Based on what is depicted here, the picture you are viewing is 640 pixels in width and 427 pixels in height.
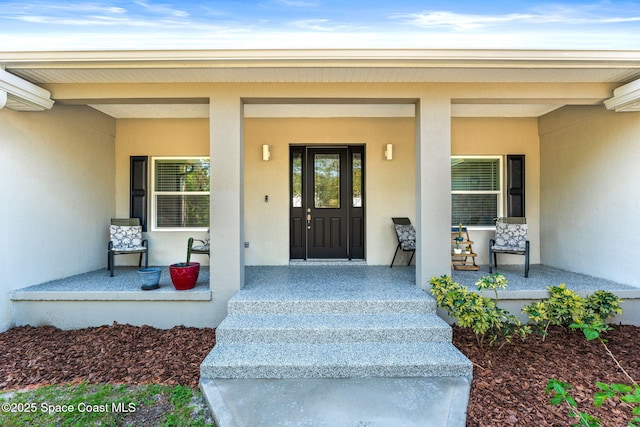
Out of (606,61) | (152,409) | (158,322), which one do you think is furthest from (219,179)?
(606,61)

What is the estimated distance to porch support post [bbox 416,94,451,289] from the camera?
3.77 meters

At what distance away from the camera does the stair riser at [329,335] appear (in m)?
3.07

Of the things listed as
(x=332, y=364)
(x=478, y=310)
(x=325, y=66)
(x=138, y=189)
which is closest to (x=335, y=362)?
(x=332, y=364)

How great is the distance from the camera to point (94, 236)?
507 centimetres

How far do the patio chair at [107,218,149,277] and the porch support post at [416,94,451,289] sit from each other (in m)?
4.20

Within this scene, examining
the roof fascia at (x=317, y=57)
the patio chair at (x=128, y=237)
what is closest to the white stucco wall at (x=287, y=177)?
the patio chair at (x=128, y=237)

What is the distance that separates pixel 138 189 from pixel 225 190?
2.78 m

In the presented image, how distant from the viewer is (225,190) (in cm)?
372

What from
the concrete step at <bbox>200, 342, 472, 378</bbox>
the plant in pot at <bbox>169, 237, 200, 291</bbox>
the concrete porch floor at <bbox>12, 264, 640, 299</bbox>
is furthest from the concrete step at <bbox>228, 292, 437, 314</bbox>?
the plant in pot at <bbox>169, 237, 200, 291</bbox>

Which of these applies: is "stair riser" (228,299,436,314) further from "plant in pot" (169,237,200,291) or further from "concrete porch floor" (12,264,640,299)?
"plant in pot" (169,237,200,291)

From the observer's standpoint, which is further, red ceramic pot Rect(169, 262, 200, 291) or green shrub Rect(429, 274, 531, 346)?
red ceramic pot Rect(169, 262, 200, 291)

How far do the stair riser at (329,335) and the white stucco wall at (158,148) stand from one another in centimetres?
281

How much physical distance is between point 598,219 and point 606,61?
218cm

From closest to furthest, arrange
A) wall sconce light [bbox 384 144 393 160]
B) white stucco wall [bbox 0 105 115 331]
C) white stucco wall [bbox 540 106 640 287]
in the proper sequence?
1. white stucco wall [bbox 0 105 115 331]
2. white stucco wall [bbox 540 106 640 287]
3. wall sconce light [bbox 384 144 393 160]
